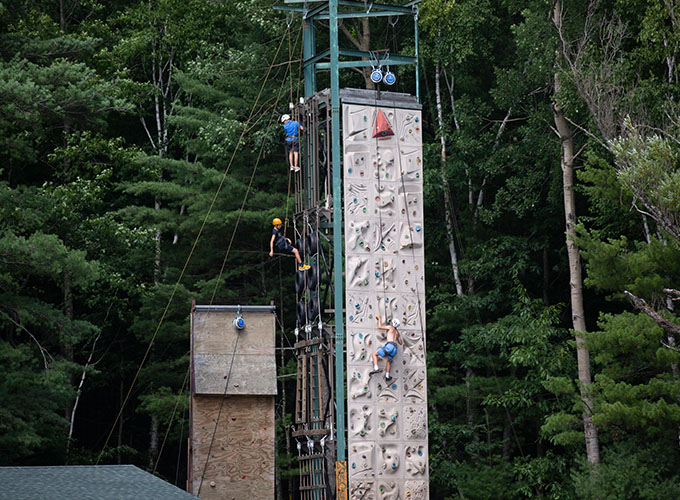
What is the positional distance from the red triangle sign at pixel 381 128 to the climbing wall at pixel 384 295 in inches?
0.6

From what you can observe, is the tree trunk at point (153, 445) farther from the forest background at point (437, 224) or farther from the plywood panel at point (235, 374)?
the plywood panel at point (235, 374)

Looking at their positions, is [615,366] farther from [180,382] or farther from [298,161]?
[180,382]

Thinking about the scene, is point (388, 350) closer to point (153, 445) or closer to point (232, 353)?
point (232, 353)

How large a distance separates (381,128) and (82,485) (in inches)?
272

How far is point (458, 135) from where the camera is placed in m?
24.3

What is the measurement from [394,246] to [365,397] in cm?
218

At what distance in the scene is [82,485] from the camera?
11.9 m

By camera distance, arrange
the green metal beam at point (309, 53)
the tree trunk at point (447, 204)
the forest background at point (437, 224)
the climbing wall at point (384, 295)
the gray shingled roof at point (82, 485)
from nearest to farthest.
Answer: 1. the gray shingled roof at point (82, 485)
2. the climbing wall at point (384, 295)
3. the green metal beam at point (309, 53)
4. the forest background at point (437, 224)
5. the tree trunk at point (447, 204)

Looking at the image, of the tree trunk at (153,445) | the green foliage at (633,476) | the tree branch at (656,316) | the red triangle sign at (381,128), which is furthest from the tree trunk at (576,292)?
the tree trunk at (153,445)

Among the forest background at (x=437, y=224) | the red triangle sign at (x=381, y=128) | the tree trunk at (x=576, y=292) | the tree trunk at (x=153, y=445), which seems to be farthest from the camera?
the tree trunk at (x=153, y=445)

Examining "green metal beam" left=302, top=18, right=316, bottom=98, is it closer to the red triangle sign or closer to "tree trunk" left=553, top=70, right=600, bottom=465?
the red triangle sign

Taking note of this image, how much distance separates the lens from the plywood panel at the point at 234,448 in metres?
18.0

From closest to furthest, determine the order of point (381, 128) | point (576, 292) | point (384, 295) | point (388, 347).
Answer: point (388, 347), point (384, 295), point (381, 128), point (576, 292)

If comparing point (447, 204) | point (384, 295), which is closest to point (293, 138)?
point (384, 295)
